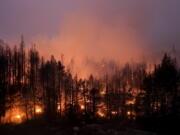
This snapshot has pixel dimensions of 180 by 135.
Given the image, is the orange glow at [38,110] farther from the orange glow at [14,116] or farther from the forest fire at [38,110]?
the orange glow at [14,116]

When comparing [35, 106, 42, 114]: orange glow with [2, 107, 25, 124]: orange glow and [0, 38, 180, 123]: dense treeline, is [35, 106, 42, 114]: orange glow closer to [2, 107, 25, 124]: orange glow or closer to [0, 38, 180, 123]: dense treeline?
[0, 38, 180, 123]: dense treeline

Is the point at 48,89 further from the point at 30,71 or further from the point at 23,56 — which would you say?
the point at 23,56

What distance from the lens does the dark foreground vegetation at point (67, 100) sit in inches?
725

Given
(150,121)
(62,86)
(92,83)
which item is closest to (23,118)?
(62,86)

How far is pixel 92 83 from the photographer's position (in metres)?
48.2

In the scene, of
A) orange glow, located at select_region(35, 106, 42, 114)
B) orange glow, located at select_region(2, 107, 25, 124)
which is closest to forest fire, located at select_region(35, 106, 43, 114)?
orange glow, located at select_region(35, 106, 42, 114)

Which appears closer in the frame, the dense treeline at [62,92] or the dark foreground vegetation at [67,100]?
the dark foreground vegetation at [67,100]

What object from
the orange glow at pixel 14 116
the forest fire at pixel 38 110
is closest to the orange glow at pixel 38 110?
the forest fire at pixel 38 110

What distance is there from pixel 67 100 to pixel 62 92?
8.22ft

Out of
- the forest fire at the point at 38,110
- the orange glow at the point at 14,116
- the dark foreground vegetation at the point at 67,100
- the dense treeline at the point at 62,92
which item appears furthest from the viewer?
the forest fire at the point at 38,110

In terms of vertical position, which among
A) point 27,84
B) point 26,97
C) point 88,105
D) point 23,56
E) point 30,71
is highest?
point 23,56

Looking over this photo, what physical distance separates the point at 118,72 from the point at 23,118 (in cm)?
4278

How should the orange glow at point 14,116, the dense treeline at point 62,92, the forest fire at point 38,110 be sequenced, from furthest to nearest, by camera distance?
the forest fire at point 38,110
the dense treeline at point 62,92
the orange glow at point 14,116

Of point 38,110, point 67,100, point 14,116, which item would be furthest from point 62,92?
point 14,116
